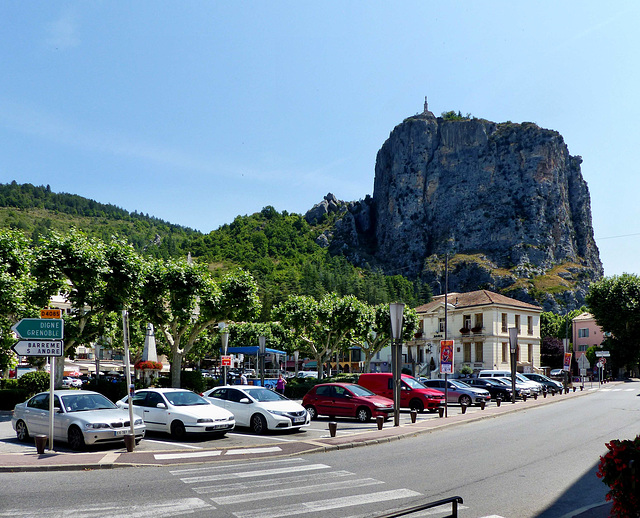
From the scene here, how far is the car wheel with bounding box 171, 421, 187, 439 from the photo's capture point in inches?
635

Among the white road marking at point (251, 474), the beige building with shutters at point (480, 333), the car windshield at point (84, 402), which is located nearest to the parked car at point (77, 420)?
the car windshield at point (84, 402)

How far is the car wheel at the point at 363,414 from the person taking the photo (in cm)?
2202

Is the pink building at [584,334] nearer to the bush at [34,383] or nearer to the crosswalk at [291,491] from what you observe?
the bush at [34,383]

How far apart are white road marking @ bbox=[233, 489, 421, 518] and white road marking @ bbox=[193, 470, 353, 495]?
150 centimetres

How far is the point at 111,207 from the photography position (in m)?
179

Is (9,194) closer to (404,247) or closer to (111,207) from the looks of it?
(111,207)

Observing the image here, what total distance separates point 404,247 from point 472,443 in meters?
146

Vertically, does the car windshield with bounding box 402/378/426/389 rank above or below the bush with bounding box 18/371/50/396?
below

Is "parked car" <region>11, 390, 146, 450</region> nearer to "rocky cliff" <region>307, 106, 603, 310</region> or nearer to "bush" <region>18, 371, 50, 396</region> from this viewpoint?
"bush" <region>18, 371, 50, 396</region>

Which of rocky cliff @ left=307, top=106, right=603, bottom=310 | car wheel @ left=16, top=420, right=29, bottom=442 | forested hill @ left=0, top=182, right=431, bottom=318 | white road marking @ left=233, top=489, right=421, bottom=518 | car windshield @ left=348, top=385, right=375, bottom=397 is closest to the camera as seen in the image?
white road marking @ left=233, top=489, right=421, bottom=518

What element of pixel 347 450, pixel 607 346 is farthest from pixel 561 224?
pixel 347 450

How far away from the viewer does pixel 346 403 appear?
22422 mm

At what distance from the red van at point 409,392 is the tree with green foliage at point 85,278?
1229 centimetres

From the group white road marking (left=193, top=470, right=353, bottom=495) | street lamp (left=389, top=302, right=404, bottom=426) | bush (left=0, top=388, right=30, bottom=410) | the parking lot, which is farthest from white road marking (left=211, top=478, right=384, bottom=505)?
bush (left=0, top=388, right=30, bottom=410)
